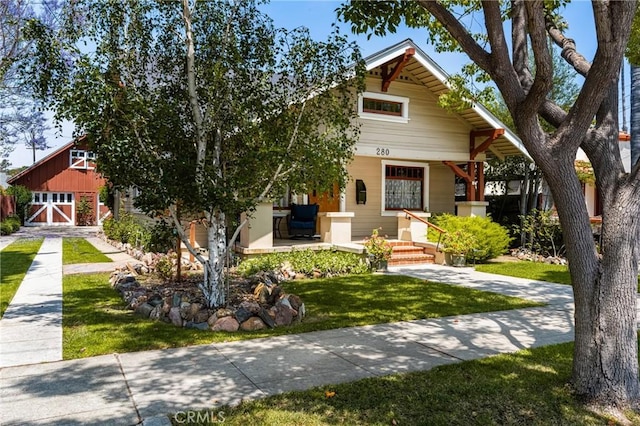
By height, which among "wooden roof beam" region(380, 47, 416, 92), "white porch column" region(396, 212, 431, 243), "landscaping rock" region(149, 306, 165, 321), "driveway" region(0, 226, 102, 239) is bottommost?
"landscaping rock" region(149, 306, 165, 321)

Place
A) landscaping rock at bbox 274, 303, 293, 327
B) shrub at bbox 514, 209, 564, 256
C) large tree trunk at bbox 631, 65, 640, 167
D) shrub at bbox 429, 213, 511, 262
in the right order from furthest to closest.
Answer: shrub at bbox 514, 209, 564, 256, shrub at bbox 429, 213, 511, 262, large tree trunk at bbox 631, 65, 640, 167, landscaping rock at bbox 274, 303, 293, 327

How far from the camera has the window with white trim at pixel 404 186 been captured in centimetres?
1548

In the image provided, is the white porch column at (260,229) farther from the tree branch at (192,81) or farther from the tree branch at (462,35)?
the tree branch at (462,35)

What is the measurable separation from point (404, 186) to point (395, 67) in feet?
13.5

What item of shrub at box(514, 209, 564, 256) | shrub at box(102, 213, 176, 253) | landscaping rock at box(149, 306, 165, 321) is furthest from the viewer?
shrub at box(514, 209, 564, 256)

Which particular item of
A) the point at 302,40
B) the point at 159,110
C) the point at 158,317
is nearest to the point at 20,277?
the point at 158,317

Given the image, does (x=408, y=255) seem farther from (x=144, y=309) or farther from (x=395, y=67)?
(x=144, y=309)

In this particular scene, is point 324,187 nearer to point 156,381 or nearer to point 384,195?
point 156,381

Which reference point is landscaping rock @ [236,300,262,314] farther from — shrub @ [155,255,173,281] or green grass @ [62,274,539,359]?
shrub @ [155,255,173,281]

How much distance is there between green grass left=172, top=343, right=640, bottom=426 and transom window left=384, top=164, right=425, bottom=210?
36.9 ft

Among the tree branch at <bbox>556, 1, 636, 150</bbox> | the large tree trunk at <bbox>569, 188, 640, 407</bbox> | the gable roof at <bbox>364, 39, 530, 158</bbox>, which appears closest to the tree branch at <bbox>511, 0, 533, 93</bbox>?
the tree branch at <bbox>556, 1, 636, 150</bbox>

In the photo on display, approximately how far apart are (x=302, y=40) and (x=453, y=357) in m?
4.56
